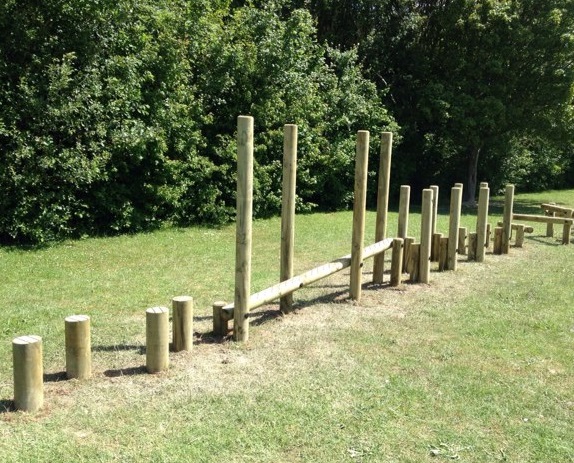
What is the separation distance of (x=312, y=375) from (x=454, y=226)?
4770mm

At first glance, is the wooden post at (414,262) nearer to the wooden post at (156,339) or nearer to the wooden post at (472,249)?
the wooden post at (472,249)

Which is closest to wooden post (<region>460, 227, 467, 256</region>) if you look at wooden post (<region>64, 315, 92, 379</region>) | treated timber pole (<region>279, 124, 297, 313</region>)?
treated timber pole (<region>279, 124, 297, 313</region>)

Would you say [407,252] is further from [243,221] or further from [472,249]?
[243,221]

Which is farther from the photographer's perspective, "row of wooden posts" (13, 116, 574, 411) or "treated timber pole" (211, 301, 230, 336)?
"treated timber pole" (211, 301, 230, 336)

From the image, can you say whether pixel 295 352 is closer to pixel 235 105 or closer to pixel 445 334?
pixel 445 334

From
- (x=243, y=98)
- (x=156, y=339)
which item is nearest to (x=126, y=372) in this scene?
(x=156, y=339)

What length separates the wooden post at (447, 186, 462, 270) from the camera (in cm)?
928

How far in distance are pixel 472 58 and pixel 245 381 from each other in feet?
56.0

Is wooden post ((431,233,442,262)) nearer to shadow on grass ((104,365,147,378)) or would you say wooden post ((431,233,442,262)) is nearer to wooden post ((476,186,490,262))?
wooden post ((476,186,490,262))

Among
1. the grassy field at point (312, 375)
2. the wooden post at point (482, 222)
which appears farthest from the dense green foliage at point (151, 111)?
the wooden post at point (482, 222)

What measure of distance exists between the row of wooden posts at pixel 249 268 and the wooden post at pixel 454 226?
2cm

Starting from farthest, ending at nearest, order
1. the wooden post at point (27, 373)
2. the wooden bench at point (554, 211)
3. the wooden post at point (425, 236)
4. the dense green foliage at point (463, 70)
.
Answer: the dense green foliage at point (463, 70)
the wooden bench at point (554, 211)
the wooden post at point (425, 236)
the wooden post at point (27, 373)

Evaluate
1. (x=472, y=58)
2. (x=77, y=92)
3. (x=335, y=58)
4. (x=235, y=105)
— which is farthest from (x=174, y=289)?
(x=472, y=58)

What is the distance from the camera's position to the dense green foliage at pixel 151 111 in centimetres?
1139
